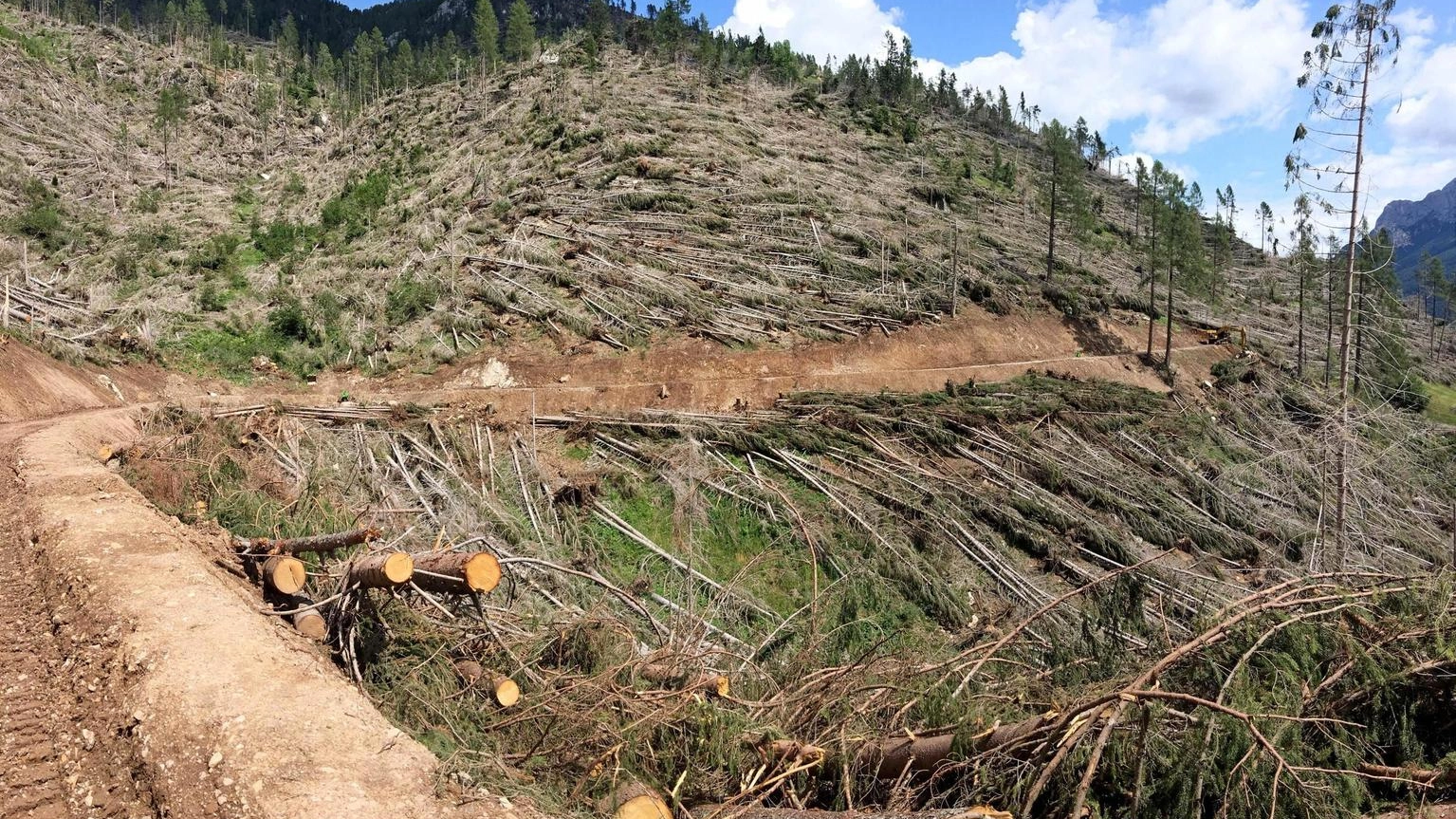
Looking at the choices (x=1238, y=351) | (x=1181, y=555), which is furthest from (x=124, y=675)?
(x=1238, y=351)

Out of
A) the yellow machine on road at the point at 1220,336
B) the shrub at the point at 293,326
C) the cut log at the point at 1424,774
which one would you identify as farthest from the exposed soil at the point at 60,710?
the yellow machine on road at the point at 1220,336

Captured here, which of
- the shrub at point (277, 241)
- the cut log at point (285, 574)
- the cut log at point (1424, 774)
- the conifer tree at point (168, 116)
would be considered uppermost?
the conifer tree at point (168, 116)

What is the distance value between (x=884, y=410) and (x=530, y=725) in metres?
12.0

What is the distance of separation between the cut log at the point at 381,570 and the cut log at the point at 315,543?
0.29m

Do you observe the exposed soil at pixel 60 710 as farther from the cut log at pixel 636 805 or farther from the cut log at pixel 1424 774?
the cut log at pixel 1424 774

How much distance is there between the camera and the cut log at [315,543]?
→ 5391 mm

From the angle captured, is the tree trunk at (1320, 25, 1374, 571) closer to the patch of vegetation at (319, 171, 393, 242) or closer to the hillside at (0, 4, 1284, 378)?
the hillside at (0, 4, 1284, 378)

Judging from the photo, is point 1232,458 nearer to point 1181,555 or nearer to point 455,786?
point 1181,555

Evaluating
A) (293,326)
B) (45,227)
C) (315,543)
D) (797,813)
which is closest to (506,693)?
(797,813)

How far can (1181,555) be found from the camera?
44.4 ft

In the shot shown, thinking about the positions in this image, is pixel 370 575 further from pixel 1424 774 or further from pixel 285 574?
pixel 1424 774

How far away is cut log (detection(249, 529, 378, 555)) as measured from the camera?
539 centimetres

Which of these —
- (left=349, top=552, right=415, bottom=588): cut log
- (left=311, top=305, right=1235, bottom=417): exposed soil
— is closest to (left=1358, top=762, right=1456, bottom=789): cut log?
(left=349, top=552, right=415, bottom=588): cut log

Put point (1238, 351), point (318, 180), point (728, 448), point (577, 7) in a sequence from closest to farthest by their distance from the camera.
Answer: point (728, 448), point (1238, 351), point (318, 180), point (577, 7)
